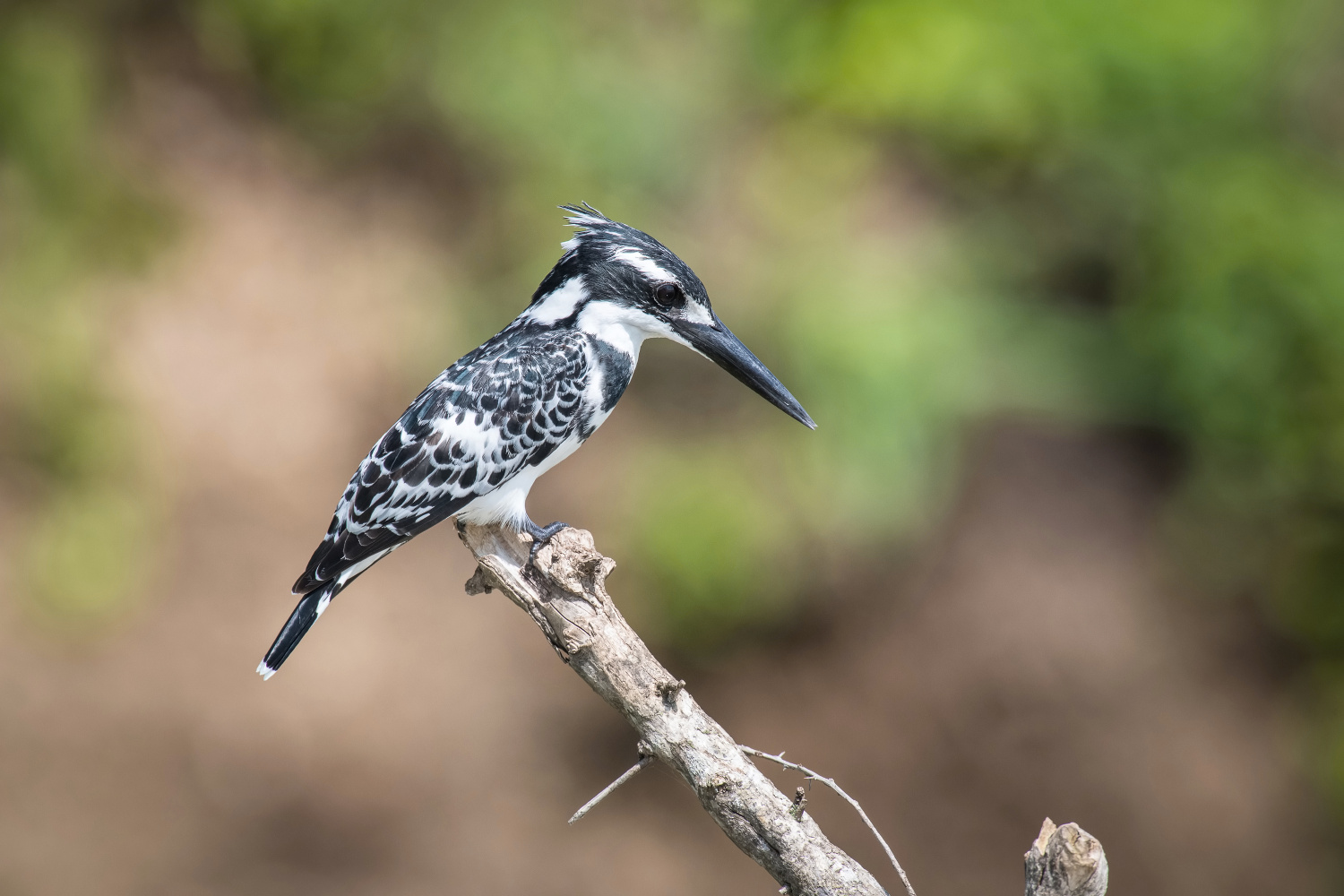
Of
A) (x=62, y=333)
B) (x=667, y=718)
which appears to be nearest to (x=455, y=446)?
(x=667, y=718)

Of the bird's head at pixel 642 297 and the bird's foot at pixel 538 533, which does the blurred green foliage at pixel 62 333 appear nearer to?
the bird's foot at pixel 538 533

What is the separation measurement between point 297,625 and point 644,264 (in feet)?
3.43

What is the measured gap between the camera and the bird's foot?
197 cm

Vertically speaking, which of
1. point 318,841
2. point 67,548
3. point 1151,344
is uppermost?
point 1151,344

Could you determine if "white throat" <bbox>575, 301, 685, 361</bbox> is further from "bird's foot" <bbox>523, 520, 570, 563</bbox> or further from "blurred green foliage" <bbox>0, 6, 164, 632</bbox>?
"blurred green foliage" <bbox>0, 6, 164, 632</bbox>

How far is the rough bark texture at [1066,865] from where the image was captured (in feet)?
4.86

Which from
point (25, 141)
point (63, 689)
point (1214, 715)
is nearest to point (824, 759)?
point (1214, 715)

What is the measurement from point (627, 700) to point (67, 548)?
3578 millimetres

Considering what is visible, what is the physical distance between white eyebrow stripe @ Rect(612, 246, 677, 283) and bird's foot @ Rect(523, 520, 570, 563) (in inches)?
21.3

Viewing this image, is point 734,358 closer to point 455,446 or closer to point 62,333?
point 455,446

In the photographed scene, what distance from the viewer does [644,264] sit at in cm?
215

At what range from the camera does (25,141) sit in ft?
15.4

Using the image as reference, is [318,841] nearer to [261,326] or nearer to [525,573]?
[261,326]

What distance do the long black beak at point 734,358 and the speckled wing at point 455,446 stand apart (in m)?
0.24
